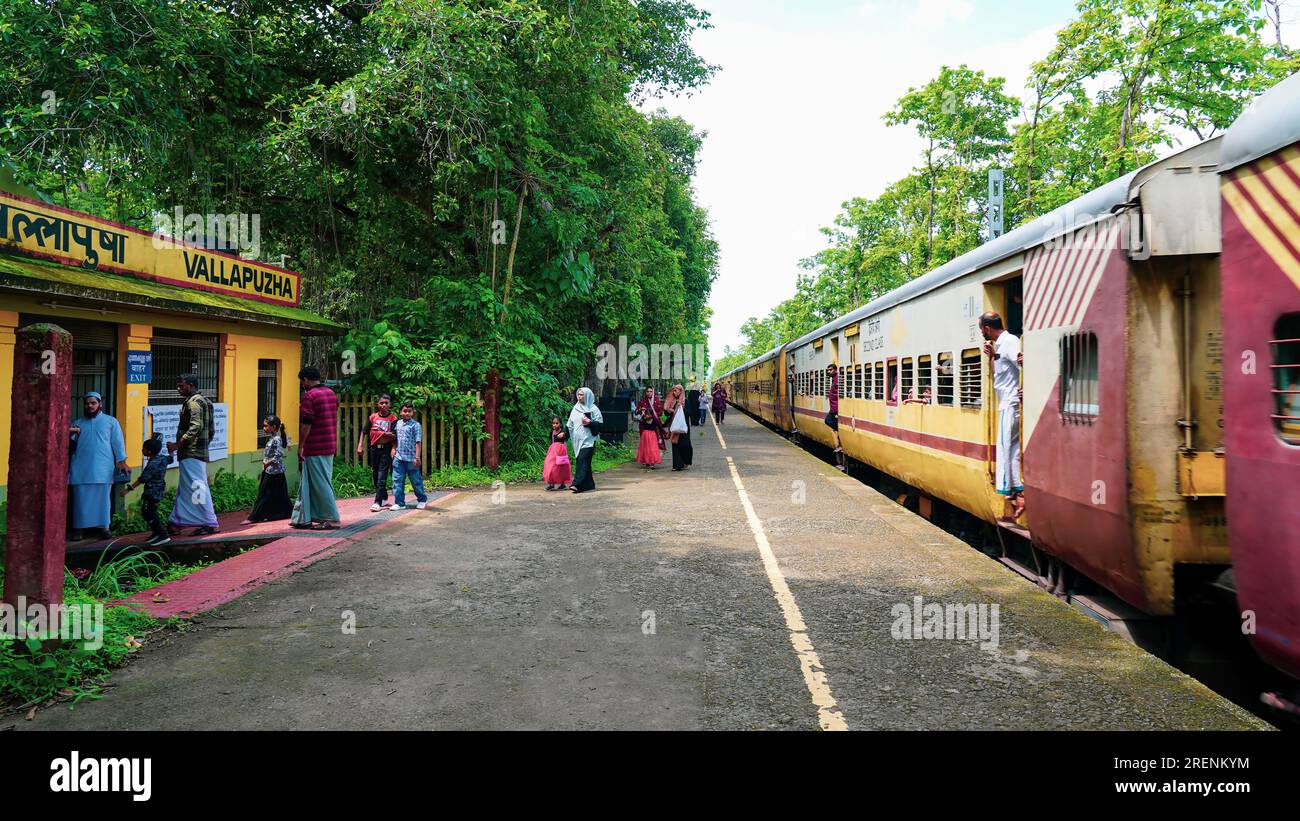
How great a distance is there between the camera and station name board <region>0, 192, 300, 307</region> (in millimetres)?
8242

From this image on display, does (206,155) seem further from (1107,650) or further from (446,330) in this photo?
(1107,650)

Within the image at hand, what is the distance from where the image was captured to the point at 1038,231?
6.01 meters

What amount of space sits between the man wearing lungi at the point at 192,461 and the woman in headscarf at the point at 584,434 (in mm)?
5417

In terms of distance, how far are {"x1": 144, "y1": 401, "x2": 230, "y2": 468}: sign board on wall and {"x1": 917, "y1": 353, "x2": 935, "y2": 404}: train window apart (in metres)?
9.17

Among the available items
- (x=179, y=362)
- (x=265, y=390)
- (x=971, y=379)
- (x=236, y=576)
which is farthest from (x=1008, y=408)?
(x=265, y=390)

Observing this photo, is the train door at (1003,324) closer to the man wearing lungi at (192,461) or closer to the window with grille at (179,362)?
the man wearing lungi at (192,461)

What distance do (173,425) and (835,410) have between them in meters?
12.1

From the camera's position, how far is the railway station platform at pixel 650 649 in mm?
3834

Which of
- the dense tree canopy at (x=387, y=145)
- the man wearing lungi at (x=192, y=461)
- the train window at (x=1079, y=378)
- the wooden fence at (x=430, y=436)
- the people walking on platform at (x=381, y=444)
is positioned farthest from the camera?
the wooden fence at (x=430, y=436)

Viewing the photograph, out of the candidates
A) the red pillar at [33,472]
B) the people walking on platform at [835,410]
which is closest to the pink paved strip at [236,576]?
the red pillar at [33,472]

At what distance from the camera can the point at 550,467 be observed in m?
13.0

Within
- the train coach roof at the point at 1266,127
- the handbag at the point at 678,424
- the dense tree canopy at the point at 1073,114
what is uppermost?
the dense tree canopy at the point at 1073,114
